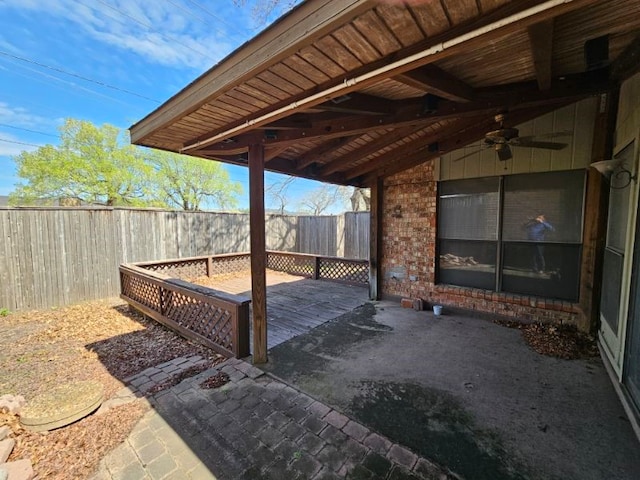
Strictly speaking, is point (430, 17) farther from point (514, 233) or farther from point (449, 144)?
point (514, 233)

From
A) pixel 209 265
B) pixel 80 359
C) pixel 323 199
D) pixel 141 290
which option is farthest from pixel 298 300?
pixel 323 199

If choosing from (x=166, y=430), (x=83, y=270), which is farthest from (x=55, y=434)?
(x=83, y=270)

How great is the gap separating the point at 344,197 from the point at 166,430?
16926 millimetres

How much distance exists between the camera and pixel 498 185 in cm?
418

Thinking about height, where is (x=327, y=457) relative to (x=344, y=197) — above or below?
below

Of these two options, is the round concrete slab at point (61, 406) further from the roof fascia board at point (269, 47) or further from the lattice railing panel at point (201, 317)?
the roof fascia board at point (269, 47)

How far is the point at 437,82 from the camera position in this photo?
2.12 m

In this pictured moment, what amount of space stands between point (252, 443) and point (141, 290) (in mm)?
4379

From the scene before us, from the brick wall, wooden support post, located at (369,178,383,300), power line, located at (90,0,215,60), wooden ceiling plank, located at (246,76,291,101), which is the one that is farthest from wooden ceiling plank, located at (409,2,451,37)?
power line, located at (90,0,215,60)

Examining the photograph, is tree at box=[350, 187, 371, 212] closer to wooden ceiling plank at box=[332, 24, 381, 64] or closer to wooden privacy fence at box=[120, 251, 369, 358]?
wooden privacy fence at box=[120, 251, 369, 358]

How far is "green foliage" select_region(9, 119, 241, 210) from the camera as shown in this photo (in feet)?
31.3

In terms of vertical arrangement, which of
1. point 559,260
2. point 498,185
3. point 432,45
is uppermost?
point 432,45

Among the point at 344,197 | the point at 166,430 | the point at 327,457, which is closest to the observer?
the point at 327,457

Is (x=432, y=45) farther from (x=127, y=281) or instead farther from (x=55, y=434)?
(x=127, y=281)
